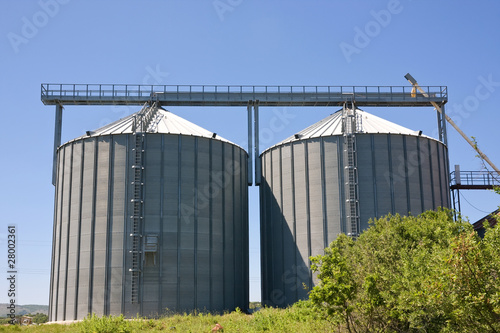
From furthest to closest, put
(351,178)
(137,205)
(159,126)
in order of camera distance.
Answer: (159,126), (351,178), (137,205)

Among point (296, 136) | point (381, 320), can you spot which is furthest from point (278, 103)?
point (381, 320)

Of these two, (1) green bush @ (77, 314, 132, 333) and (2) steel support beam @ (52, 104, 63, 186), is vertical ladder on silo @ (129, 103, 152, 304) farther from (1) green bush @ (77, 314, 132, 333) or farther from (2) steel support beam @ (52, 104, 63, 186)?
(2) steel support beam @ (52, 104, 63, 186)

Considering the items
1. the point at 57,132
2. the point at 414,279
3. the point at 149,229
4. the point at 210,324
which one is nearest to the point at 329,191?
the point at 149,229

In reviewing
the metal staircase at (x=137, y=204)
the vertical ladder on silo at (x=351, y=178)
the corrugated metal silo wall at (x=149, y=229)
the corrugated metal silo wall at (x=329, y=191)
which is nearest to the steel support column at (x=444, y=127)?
the corrugated metal silo wall at (x=329, y=191)

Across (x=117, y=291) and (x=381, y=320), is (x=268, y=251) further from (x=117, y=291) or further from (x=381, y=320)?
(x=381, y=320)

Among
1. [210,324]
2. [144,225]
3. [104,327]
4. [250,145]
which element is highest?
[250,145]

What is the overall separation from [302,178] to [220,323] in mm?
14511

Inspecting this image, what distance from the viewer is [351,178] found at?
4169 cm

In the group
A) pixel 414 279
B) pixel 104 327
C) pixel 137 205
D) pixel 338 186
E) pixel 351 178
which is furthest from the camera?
pixel 338 186

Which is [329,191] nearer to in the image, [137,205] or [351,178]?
[351,178]

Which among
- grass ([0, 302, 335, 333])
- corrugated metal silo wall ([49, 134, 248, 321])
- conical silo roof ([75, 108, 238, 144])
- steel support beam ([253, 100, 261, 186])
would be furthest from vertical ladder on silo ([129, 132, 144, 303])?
steel support beam ([253, 100, 261, 186])

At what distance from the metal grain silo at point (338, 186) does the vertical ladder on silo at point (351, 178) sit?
8cm

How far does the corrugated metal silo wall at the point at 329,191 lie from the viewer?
41562 millimetres

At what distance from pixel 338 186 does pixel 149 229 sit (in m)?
14.8
